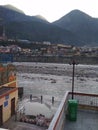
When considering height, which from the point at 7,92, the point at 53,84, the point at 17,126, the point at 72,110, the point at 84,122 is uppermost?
the point at 72,110

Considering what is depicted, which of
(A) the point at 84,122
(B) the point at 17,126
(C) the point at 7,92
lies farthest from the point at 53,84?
(A) the point at 84,122

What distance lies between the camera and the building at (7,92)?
76.3 ft

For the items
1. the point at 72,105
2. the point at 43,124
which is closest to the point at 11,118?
the point at 43,124

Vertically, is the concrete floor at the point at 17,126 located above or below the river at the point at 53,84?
above

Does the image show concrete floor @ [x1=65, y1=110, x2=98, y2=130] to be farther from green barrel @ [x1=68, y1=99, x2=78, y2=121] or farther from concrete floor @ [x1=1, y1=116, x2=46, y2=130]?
concrete floor @ [x1=1, y1=116, x2=46, y2=130]

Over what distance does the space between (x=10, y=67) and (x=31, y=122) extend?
21.9 ft

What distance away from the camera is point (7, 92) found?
23859 millimetres

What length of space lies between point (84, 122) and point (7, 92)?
14.0 metres

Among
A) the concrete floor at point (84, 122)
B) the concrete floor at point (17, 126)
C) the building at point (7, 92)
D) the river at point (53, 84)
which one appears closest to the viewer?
the concrete floor at point (84, 122)

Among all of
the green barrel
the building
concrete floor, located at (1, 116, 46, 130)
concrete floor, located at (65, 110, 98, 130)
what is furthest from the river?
the green barrel

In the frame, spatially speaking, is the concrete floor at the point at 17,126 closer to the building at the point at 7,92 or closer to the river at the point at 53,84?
the building at the point at 7,92

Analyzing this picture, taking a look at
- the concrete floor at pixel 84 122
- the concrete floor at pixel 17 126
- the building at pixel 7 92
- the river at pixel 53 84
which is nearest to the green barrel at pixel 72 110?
the concrete floor at pixel 84 122

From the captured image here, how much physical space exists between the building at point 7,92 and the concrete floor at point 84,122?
471 inches

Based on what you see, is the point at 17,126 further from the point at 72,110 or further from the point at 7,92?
the point at 72,110
